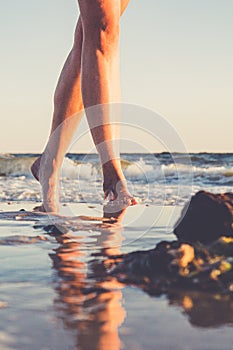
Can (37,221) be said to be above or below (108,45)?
below

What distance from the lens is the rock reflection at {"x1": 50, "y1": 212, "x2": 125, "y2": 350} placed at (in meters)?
0.92

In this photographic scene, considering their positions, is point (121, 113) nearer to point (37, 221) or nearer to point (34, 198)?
point (37, 221)

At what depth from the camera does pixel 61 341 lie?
2.93 ft

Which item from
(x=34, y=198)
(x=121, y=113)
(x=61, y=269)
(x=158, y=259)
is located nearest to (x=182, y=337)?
(x=158, y=259)

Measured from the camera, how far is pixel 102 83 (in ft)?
8.70

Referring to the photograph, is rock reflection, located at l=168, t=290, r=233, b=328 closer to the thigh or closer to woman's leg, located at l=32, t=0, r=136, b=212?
the thigh

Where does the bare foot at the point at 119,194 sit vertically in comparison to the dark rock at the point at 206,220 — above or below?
below

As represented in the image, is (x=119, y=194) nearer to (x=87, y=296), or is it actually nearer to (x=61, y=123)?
(x=61, y=123)

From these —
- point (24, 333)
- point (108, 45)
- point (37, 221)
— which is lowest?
point (37, 221)

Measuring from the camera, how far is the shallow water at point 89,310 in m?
0.90

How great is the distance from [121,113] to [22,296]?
170 centimetres

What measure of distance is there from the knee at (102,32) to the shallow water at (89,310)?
4.09ft

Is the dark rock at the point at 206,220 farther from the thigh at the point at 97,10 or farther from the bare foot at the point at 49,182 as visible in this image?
the bare foot at the point at 49,182

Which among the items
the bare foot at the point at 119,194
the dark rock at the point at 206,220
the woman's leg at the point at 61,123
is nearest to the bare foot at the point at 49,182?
the woman's leg at the point at 61,123
